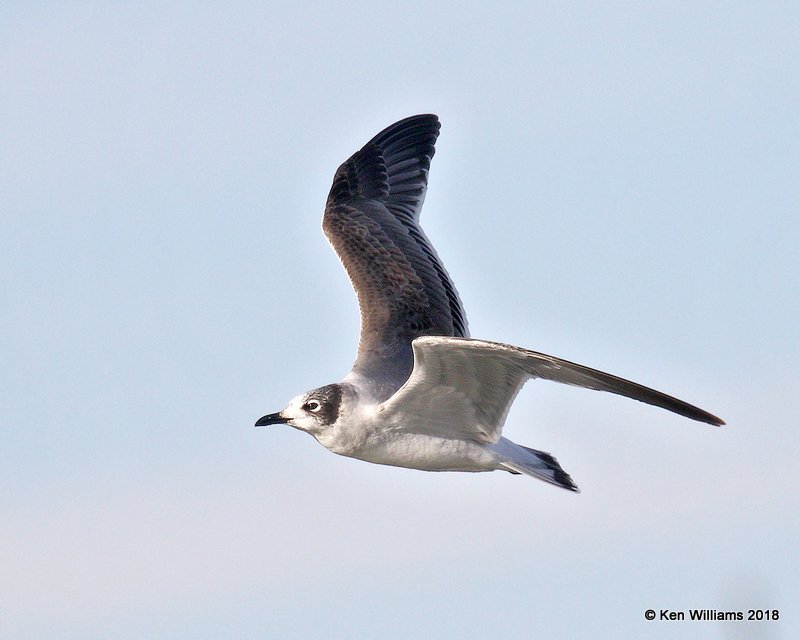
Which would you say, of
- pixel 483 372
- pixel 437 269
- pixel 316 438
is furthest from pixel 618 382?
pixel 437 269

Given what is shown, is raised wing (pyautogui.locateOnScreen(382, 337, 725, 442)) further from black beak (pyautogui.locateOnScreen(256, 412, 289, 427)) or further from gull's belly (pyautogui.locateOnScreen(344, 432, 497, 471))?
black beak (pyautogui.locateOnScreen(256, 412, 289, 427))

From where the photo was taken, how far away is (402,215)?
66.7 feet

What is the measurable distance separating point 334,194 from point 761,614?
1183 centimetres

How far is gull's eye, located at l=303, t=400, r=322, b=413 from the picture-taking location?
16.3 metres

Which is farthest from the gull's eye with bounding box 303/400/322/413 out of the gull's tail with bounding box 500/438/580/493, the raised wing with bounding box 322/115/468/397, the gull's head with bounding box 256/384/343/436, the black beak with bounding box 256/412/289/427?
the gull's tail with bounding box 500/438/580/493

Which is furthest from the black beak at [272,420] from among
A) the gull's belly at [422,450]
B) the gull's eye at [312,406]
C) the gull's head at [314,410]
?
the gull's belly at [422,450]

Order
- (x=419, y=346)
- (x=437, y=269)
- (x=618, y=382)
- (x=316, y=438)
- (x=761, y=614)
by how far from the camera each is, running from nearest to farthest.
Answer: (x=761, y=614) → (x=618, y=382) → (x=419, y=346) → (x=316, y=438) → (x=437, y=269)

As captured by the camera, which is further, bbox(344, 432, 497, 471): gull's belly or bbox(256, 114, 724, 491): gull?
bbox(344, 432, 497, 471): gull's belly

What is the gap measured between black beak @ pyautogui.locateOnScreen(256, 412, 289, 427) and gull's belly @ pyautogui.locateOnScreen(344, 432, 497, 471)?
0.87 m

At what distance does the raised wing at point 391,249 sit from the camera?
1806 cm

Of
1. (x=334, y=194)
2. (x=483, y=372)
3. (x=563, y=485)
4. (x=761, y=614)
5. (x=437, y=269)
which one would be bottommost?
(x=761, y=614)

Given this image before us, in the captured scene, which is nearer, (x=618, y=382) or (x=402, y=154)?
(x=618, y=382)

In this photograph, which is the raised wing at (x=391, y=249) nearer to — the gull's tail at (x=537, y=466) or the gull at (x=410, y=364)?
the gull at (x=410, y=364)

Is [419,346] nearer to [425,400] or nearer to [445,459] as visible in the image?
[425,400]
